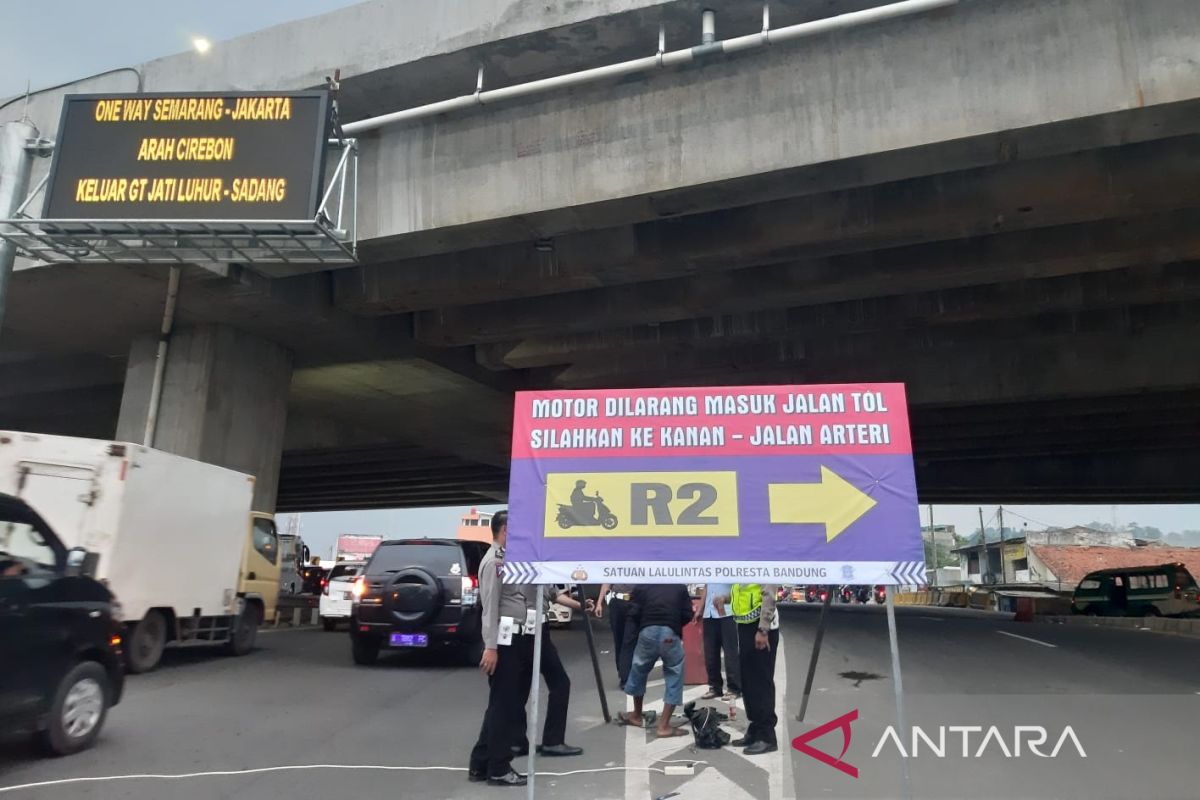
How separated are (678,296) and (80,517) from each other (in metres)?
9.75

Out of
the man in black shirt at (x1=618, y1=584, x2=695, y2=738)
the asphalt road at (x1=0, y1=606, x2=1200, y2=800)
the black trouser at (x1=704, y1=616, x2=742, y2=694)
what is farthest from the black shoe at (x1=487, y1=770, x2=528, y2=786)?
the black trouser at (x1=704, y1=616, x2=742, y2=694)

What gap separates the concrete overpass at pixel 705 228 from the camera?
959 cm

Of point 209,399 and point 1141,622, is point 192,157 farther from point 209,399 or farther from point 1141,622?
point 1141,622

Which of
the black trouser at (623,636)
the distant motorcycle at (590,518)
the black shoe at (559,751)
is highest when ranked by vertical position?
the distant motorcycle at (590,518)

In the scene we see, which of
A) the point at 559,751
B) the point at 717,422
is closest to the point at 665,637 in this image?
the point at 559,751

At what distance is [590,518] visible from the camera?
525 centimetres

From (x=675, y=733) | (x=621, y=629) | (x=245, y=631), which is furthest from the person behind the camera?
(x=245, y=631)

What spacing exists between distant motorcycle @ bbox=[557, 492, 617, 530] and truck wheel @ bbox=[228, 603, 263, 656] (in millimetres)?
10318

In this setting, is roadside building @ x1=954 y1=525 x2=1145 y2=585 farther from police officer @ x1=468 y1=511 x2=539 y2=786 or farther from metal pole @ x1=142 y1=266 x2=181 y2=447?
police officer @ x1=468 y1=511 x2=539 y2=786

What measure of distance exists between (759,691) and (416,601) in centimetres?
632

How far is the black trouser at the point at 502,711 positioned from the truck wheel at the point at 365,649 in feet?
21.7

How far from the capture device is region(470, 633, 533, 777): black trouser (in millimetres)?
5867

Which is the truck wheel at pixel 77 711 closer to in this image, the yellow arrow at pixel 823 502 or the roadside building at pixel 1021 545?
the yellow arrow at pixel 823 502

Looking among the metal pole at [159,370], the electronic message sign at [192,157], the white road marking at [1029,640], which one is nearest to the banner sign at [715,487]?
the electronic message sign at [192,157]
